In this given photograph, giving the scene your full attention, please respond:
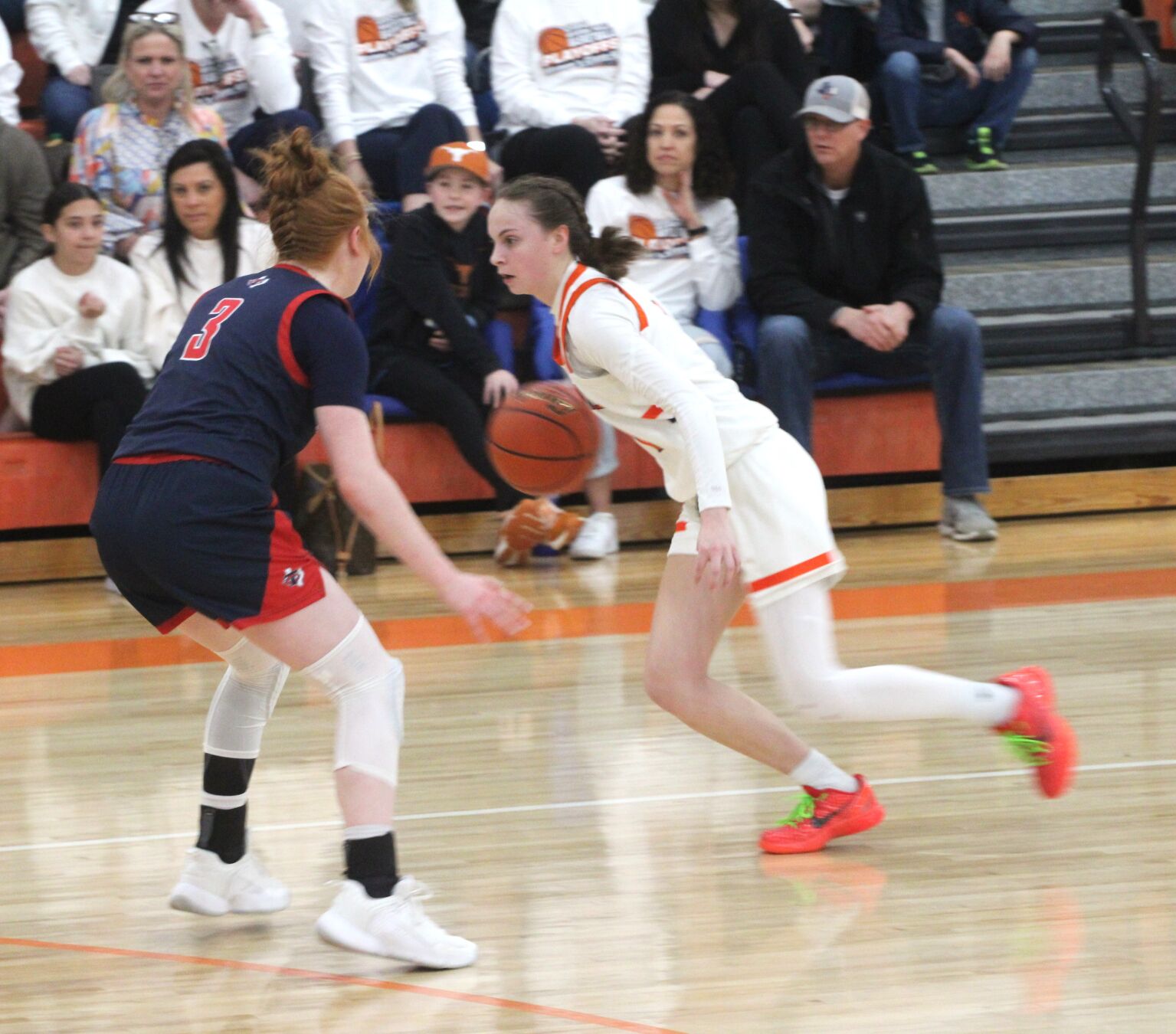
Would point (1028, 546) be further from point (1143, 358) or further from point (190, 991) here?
point (190, 991)

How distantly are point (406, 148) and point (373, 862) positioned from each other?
5.51 metres

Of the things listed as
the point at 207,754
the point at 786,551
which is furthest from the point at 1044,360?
the point at 207,754

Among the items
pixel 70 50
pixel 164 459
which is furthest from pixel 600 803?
pixel 70 50

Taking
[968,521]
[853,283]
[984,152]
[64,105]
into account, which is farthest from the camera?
[984,152]

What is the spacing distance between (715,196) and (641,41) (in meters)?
1.17

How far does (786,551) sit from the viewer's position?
3250mm

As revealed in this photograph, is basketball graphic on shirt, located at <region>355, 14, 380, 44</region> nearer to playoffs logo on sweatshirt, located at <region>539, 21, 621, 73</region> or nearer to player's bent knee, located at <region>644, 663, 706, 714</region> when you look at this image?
Result: playoffs logo on sweatshirt, located at <region>539, 21, 621, 73</region>

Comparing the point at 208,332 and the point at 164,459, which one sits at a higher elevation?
the point at 208,332

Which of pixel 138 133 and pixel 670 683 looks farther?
pixel 138 133

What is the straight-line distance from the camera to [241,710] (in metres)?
3.09

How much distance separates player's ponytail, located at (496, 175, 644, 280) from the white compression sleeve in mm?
776

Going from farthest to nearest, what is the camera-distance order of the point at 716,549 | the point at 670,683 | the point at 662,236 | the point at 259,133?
the point at 259,133
the point at 662,236
the point at 670,683
the point at 716,549

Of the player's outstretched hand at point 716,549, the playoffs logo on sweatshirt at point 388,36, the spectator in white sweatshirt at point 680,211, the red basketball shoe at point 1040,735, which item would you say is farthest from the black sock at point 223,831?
the playoffs logo on sweatshirt at point 388,36

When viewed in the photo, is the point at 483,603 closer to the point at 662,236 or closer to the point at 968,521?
the point at 968,521
